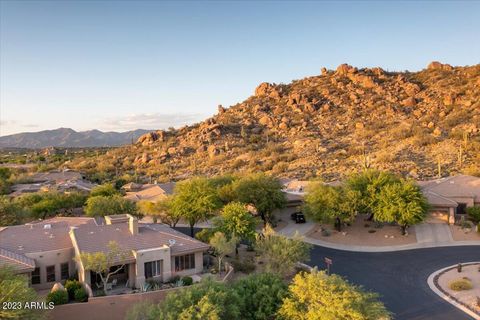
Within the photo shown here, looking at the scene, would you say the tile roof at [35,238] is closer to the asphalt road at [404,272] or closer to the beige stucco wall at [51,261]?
the beige stucco wall at [51,261]

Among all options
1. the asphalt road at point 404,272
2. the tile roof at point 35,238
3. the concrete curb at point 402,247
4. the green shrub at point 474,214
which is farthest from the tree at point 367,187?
the tile roof at point 35,238

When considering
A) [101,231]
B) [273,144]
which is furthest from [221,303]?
[273,144]

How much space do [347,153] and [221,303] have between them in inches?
2378

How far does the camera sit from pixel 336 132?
90.3 metres

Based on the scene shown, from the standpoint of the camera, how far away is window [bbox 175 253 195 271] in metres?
28.9

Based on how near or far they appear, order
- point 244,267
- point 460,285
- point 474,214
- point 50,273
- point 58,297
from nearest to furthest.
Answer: point 58,297 < point 460,285 < point 50,273 < point 244,267 < point 474,214

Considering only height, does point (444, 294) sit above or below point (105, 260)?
below

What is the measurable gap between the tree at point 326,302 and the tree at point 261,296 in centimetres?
81

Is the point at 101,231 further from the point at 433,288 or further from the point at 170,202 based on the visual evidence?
the point at 433,288

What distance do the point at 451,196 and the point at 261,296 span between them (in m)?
31.9

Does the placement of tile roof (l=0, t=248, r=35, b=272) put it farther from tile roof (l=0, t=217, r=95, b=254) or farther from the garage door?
the garage door

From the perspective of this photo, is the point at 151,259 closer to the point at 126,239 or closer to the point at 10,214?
the point at 126,239

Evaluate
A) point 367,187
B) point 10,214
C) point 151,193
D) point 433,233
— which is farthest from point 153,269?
point 151,193

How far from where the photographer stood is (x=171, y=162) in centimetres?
8788
